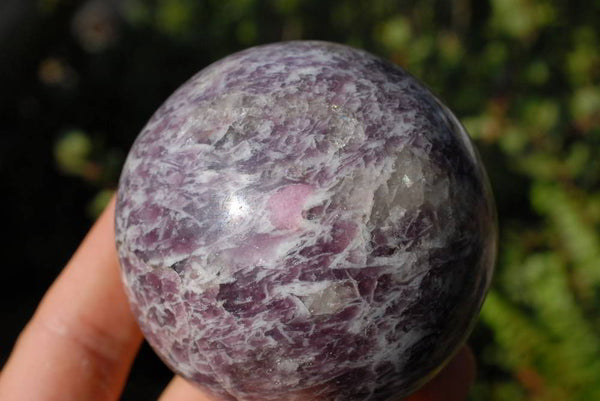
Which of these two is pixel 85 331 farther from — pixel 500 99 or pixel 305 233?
pixel 500 99

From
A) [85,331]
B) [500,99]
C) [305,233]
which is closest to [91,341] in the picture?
[85,331]

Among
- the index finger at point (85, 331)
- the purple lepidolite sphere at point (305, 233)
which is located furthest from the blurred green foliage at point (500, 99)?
the purple lepidolite sphere at point (305, 233)

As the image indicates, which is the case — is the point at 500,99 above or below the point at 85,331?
below

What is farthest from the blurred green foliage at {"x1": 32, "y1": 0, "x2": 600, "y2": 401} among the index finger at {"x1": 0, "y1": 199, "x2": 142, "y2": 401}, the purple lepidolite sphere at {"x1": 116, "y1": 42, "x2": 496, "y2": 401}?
the purple lepidolite sphere at {"x1": 116, "y1": 42, "x2": 496, "y2": 401}

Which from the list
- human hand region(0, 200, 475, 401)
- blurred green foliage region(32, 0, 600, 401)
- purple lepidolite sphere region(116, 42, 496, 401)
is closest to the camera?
purple lepidolite sphere region(116, 42, 496, 401)

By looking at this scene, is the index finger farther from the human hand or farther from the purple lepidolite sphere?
the purple lepidolite sphere

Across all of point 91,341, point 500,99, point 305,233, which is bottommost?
point 500,99
